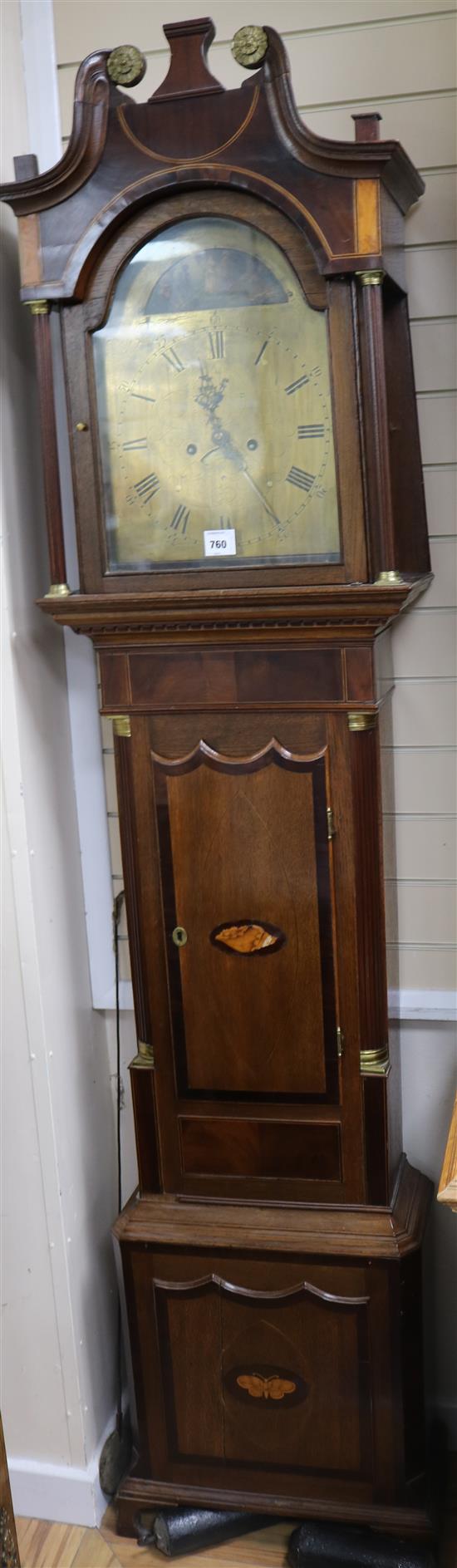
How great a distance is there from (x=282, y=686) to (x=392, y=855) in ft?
1.31

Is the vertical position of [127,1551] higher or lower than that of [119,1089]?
lower

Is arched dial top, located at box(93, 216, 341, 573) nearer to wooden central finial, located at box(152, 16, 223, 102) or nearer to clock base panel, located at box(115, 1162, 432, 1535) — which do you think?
wooden central finial, located at box(152, 16, 223, 102)

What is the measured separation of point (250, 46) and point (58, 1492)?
2196mm

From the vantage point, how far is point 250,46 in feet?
5.29

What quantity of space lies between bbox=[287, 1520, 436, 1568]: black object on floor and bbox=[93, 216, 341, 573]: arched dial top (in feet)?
4.84

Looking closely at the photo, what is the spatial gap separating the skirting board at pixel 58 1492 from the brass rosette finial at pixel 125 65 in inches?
82.7

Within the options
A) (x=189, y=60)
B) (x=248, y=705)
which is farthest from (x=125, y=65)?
(x=248, y=705)

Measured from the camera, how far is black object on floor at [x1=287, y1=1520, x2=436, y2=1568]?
1.99 metres

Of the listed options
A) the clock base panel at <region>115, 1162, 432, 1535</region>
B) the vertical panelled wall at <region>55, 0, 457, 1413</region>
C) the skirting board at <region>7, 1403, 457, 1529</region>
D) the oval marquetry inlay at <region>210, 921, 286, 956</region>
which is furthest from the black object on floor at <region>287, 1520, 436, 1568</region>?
the oval marquetry inlay at <region>210, 921, 286, 956</region>

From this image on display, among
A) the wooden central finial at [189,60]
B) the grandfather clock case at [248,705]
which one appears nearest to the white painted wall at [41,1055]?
the grandfather clock case at [248,705]

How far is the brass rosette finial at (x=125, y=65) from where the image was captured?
168 cm

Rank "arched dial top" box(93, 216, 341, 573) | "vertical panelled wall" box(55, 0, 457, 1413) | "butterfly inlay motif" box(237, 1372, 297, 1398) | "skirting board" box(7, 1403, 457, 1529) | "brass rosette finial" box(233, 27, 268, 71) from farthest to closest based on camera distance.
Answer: "skirting board" box(7, 1403, 457, 1529)
"butterfly inlay motif" box(237, 1372, 297, 1398)
"vertical panelled wall" box(55, 0, 457, 1413)
"arched dial top" box(93, 216, 341, 573)
"brass rosette finial" box(233, 27, 268, 71)

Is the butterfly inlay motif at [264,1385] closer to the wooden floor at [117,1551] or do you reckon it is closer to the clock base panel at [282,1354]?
the clock base panel at [282,1354]

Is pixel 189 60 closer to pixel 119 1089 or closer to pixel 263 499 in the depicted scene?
pixel 263 499
